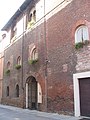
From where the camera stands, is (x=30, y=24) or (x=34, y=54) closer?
(x=34, y=54)

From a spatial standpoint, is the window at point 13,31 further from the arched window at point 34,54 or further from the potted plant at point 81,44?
the potted plant at point 81,44

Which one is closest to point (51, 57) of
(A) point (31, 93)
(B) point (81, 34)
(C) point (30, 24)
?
(B) point (81, 34)

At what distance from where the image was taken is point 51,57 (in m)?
16.4

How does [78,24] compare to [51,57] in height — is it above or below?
above

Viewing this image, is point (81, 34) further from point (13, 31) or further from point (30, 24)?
point (13, 31)

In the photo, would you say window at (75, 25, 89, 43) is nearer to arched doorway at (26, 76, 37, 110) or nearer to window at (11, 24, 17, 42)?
arched doorway at (26, 76, 37, 110)

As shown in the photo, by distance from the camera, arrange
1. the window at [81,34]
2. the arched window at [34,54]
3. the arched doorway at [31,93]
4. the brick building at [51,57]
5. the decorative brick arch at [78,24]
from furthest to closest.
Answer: the arched doorway at [31,93], the arched window at [34,54], the window at [81,34], the brick building at [51,57], the decorative brick arch at [78,24]

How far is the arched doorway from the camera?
65.1ft

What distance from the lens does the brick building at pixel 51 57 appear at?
1357cm

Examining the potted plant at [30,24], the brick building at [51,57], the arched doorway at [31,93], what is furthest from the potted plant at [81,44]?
the potted plant at [30,24]

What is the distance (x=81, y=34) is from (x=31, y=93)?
8411 mm

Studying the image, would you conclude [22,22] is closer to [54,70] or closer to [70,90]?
[54,70]

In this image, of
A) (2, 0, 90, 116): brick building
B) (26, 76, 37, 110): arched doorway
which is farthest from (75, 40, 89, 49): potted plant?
(26, 76, 37, 110): arched doorway

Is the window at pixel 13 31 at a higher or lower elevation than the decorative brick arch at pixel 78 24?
higher
